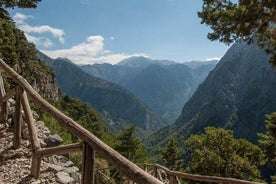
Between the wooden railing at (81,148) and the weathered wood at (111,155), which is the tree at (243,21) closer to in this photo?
the wooden railing at (81,148)

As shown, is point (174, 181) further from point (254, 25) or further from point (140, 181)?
point (140, 181)

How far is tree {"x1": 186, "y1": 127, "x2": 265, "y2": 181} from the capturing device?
1158 inches

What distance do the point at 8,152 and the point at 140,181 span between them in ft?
14.2

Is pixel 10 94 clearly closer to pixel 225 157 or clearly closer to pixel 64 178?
pixel 64 178

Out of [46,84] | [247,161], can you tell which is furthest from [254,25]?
[46,84]

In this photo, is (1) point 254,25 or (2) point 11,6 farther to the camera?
(2) point 11,6

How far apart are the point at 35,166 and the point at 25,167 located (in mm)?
720

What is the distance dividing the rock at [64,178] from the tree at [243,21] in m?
8.31

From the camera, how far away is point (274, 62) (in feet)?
40.9

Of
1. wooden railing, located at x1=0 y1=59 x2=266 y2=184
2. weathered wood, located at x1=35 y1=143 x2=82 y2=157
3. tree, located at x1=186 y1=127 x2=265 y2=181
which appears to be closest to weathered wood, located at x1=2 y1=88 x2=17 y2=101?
wooden railing, located at x1=0 y1=59 x2=266 y2=184

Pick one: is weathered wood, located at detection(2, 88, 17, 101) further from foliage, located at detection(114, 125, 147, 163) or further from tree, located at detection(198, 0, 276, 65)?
foliage, located at detection(114, 125, 147, 163)

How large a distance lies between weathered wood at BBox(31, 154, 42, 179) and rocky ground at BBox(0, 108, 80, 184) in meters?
0.08

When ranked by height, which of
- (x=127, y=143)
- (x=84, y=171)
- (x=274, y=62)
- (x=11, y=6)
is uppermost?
(x=11, y=6)

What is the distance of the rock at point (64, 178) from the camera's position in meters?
5.76
